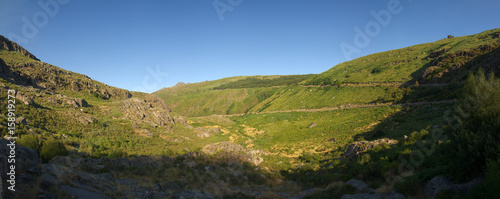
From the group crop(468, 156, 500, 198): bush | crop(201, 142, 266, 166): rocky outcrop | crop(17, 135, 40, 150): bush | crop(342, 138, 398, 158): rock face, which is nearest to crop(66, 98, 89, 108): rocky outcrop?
crop(17, 135, 40, 150): bush

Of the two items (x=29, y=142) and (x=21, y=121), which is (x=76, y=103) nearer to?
(x=21, y=121)

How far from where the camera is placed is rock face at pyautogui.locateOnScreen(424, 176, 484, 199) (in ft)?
31.9

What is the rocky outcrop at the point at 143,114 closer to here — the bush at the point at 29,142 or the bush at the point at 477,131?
the bush at the point at 29,142

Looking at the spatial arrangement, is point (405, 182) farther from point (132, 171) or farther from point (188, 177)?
point (132, 171)

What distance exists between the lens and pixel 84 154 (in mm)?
20031

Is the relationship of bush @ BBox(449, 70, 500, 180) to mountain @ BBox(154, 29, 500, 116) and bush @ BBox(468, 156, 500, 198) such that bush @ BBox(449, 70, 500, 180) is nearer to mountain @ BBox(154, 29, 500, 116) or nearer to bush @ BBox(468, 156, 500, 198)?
bush @ BBox(468, 156, 500, 198)

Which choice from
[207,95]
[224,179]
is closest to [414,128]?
[224,179]

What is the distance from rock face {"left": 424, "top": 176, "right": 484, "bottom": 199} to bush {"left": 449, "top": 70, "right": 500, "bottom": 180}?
55 cm

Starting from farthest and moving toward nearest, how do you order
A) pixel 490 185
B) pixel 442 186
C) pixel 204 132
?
pixel 204 132, pixel 442 186, pixel 490 185

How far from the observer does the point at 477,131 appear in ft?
33.8

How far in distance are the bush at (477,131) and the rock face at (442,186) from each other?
0.55m

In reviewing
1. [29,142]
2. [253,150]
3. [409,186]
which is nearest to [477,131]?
[409,186]

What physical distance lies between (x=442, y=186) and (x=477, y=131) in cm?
342

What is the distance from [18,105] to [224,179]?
27.0 meters
